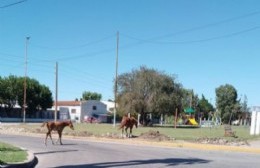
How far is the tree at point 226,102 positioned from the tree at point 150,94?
70.9m

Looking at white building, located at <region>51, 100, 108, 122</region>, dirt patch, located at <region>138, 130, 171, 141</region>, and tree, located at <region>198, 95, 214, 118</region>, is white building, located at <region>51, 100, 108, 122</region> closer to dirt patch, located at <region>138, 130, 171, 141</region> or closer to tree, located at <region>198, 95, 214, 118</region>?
tree, located at <region>198, 95, 214, 118</region>

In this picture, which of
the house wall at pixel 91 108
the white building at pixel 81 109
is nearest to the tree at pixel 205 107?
the house wall at pixel 91 108

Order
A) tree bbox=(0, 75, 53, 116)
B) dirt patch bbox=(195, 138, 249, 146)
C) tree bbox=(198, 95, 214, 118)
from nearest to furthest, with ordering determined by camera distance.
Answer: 1. dirt patch bbox=(195, 138, 249, 146)
2. tree bbox=(0, 75, 53, 116)
3. tree bbox=(198, 95, 214, 118)

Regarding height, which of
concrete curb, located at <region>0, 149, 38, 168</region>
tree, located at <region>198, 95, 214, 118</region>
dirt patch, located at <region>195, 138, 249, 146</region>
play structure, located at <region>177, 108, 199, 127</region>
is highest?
tree, located at <region>198, 95, 214, 118</region>

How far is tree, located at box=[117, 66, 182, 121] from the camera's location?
2596 inches

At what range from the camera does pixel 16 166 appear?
14320 mm

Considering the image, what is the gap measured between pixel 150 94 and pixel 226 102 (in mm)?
76402

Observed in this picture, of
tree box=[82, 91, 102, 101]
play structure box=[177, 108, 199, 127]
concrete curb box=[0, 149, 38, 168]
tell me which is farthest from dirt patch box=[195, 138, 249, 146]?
tree box=[82, 91, 102, 101]

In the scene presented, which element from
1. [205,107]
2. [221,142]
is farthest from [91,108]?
[221,142]

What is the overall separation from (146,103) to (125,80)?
5.16m

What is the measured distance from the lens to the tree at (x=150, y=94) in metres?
65.9

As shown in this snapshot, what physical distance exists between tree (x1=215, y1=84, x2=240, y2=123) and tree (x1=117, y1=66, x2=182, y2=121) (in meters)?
70.9

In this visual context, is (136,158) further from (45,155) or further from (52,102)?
(52,102)

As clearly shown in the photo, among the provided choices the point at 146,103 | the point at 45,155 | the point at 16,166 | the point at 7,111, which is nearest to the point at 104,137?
the point at 45,155
